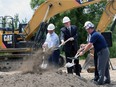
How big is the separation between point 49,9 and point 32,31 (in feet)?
5.01

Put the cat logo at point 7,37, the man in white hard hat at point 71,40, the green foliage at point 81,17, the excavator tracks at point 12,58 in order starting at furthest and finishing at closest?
the green foliage at point 81,17, the cat logo at point 7,37, the excavator tracks at point 12,58, the man in white hard hat at point 71,40

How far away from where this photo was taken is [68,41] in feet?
46.6

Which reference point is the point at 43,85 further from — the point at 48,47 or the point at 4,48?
the point at 4,48

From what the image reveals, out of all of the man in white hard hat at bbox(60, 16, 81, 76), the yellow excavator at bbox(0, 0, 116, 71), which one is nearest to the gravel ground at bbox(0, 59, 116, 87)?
the man in white hard hat at bbox(60, 16, 81, 76)

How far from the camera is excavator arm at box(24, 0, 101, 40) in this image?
→ 18.5 metres

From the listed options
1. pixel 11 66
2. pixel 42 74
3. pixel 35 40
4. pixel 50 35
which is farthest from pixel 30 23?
pixel 42 74

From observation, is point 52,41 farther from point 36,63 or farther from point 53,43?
point 36,63

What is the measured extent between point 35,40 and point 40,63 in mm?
6353

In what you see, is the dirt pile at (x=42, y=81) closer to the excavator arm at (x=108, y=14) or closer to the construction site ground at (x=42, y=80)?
the construction site ground at (x=42, y=80)

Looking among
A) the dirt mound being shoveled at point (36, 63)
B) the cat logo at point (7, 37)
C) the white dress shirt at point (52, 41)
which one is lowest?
the dirt mound being shoveled at point (36, 63)

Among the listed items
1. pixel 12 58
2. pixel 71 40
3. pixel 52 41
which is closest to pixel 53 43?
pixel 52 41

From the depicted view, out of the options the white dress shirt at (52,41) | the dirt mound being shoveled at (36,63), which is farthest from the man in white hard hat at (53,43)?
the dirt mound being shoveled at (36,63)

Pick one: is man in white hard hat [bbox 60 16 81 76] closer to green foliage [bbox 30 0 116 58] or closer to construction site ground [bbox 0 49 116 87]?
construction site ground [bbox 0 49 116 87]

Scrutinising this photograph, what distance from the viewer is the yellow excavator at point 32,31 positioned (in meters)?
18.6
